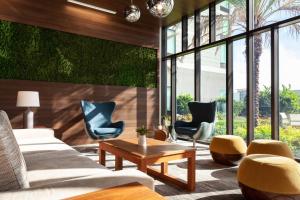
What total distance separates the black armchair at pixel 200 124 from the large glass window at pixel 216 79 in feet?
1.55

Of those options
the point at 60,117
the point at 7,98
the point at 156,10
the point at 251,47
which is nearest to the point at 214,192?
the point at 156,10

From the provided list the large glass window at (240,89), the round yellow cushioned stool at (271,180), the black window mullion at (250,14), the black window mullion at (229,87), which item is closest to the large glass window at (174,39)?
the black window mullion at (229,87)

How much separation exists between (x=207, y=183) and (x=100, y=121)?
3.01m

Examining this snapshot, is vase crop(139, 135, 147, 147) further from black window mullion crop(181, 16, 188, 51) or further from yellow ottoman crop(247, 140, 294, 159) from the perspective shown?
black window mullion crop(181, 16, 188, 51)

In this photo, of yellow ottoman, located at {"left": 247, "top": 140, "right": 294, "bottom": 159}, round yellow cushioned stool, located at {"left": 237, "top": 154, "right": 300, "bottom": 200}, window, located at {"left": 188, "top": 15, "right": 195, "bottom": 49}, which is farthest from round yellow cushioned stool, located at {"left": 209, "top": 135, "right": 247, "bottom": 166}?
window, located at {"left": 188, "top": 15, "right": 195, "bottom": 49}

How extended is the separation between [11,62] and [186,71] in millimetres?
4136

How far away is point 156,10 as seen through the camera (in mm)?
3148

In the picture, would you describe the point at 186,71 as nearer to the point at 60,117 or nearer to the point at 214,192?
the point at 60,117

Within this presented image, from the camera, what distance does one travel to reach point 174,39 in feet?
23.7

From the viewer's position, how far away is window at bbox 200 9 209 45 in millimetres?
6234

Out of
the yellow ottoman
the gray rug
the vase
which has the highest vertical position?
the vase

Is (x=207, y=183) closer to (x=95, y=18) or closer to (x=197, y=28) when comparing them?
(x=197, y=28)

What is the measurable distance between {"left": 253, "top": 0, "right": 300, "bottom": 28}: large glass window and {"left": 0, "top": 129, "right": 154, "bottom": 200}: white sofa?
423 centimetres

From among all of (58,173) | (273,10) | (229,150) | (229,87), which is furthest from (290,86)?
(58,173)
